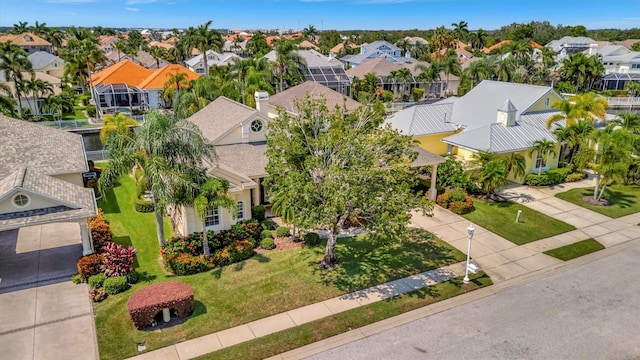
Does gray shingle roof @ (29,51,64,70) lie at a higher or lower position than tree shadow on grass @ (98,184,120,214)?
higher

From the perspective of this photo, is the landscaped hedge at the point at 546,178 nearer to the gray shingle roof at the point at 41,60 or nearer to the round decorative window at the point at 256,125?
the round decorative window at the point at 256,125

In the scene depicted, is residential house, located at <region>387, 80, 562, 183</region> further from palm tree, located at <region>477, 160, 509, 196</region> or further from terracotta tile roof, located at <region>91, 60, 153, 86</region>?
terracotta tile roof, located at <region>91, 60, 153, 86</region>

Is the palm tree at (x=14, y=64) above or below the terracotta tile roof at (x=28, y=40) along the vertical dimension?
below

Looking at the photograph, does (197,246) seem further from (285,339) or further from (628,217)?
(628,217)

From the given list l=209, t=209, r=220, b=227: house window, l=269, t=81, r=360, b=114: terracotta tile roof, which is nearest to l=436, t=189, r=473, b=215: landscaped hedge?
l=209, t=209, r=220, b=227: house window

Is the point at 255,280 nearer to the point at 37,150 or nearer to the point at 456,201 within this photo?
the point at 456,201

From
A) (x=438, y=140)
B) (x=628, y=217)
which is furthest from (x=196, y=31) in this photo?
(x=628, y=217)

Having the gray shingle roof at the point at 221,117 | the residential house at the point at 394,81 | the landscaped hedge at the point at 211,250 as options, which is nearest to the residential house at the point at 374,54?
the residential house at the point at 394,81
